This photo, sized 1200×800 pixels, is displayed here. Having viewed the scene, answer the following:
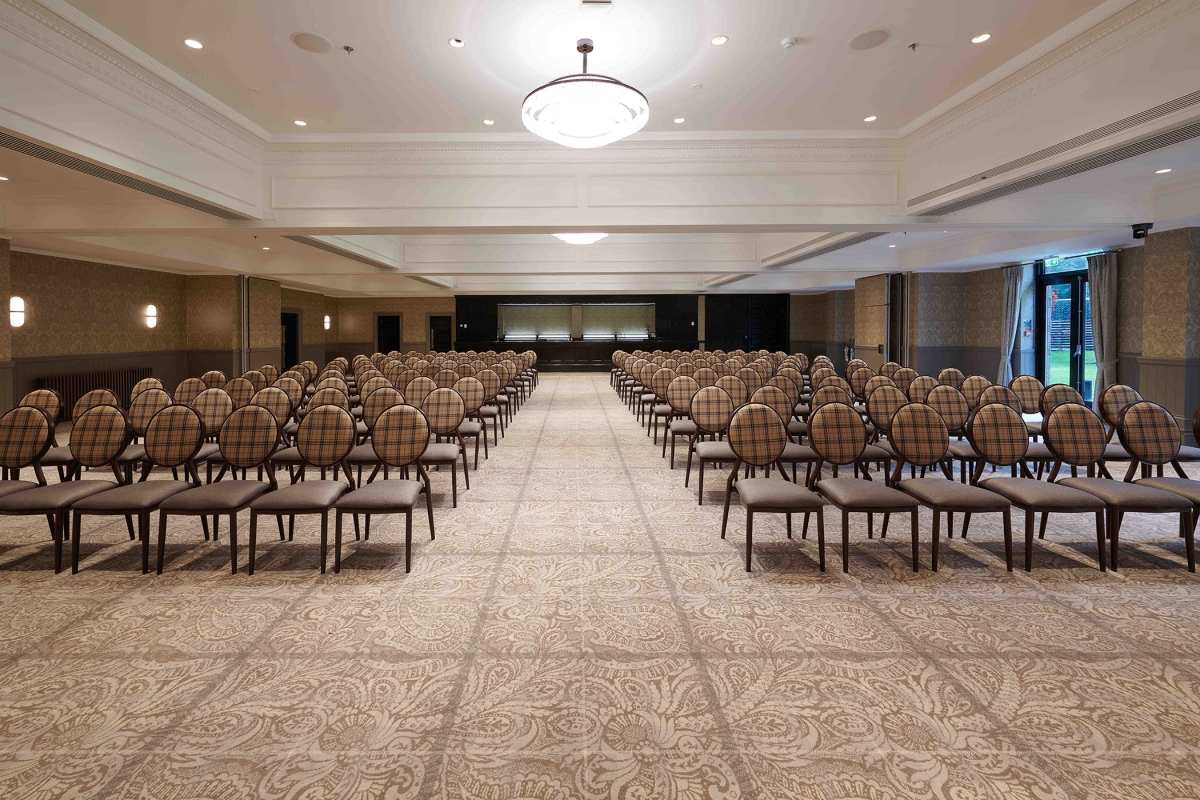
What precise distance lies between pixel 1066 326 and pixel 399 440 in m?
12.6

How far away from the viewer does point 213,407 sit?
6105mm

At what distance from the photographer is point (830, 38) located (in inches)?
188

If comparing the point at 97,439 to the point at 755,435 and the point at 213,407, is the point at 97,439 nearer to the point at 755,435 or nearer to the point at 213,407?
the point at 213,407

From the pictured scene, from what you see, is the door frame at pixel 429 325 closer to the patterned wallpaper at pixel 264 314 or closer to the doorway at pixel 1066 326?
the patterned wallpaper at pixel 264 314

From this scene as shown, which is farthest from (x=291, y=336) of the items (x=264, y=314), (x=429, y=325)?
(x=429, y=325)

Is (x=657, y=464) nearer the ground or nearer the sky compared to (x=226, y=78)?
nearer the ground

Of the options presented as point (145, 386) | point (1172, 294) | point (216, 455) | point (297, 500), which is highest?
point (1172, 294)

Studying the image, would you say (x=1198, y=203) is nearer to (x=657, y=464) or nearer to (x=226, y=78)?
(x=657, y=464)

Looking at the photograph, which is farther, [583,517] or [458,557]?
[583,517]

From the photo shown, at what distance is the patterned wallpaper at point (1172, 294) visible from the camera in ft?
27.6

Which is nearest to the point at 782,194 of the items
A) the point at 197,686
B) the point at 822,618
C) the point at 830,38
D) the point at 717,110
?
the point at 717,110

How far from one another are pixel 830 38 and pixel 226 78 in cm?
473

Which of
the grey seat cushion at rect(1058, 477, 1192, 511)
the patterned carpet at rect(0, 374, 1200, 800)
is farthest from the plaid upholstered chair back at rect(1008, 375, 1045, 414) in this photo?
the grey seat cushion at rect(1058, 477, 1192, 511)

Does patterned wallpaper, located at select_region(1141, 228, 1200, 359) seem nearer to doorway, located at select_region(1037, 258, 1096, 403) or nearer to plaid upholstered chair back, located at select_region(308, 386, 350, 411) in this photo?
doorway, located at select_region(1037, 258, 1096, 403)
